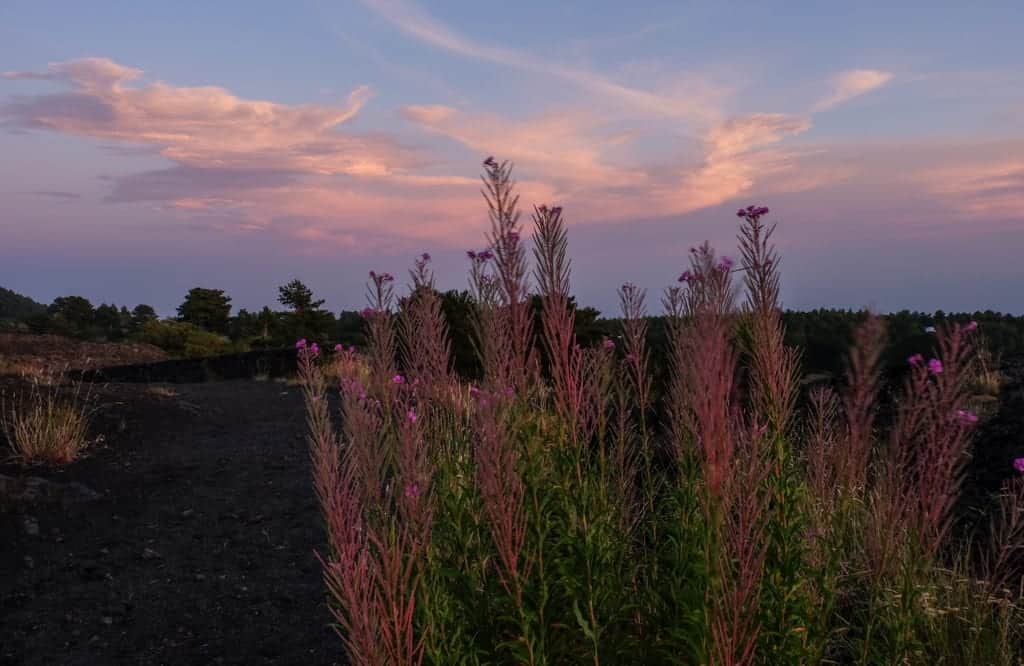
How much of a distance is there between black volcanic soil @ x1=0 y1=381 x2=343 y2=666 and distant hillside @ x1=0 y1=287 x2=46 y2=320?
182 feet

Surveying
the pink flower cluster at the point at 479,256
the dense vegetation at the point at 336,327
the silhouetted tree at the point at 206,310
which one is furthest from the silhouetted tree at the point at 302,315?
the pink flower cluster at the point at 479,256

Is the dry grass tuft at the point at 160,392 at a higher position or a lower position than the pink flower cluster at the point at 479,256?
lower

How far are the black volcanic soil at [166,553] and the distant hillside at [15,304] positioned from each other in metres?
55.5

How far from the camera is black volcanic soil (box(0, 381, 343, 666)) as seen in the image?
5.71m

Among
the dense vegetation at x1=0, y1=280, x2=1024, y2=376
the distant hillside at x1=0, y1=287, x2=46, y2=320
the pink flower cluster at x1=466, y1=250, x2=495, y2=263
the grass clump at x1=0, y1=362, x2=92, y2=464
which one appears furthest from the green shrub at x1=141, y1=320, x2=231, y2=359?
the distant hillside at x1=0, y1=287, x2=46, y2=320

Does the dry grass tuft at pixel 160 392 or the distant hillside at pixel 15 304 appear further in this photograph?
the distant hillside at pixel 15 304

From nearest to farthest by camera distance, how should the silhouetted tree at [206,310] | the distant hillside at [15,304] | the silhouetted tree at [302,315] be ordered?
the silhouetted tree at [302,315] < the silhouetted tree at [206,310] < the distant hillside at [15,304]

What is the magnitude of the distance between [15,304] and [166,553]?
6740 cm

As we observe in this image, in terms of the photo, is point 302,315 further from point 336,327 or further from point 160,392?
point 160,392

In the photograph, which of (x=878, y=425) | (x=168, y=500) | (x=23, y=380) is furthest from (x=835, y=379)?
(x=23, y=380)

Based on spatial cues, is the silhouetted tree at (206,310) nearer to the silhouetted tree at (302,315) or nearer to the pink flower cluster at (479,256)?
the silhouetted tree at (302,315)

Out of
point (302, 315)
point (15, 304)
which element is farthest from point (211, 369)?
point (15, 304)

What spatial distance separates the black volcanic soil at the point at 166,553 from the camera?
571 centimetres

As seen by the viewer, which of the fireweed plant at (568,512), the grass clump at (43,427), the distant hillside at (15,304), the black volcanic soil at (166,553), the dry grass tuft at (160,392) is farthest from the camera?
the distant hillside at (15,304)
